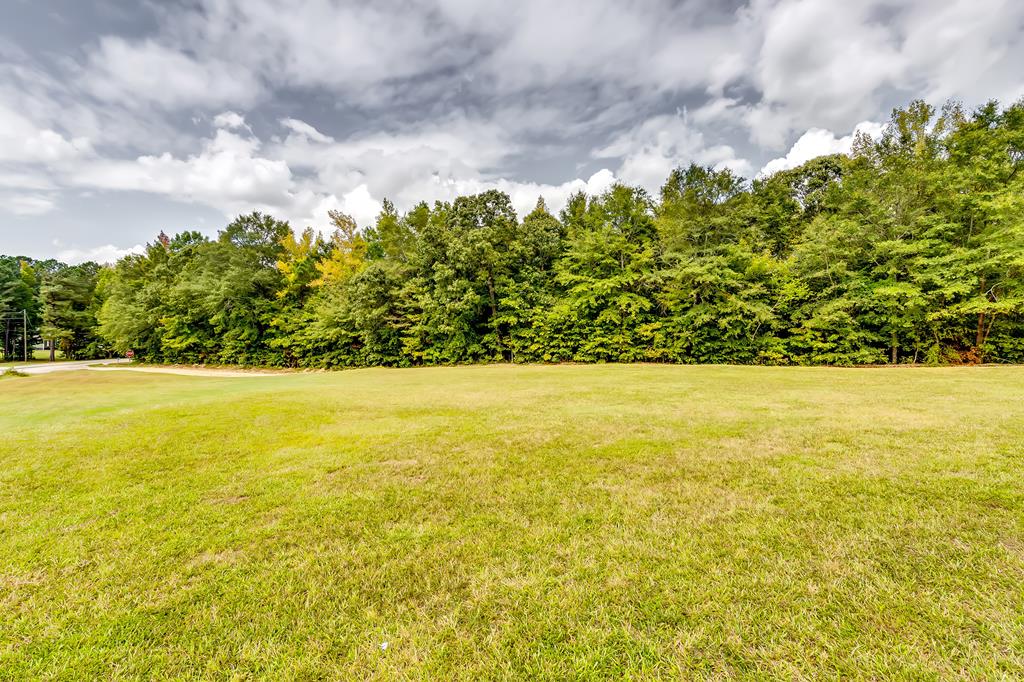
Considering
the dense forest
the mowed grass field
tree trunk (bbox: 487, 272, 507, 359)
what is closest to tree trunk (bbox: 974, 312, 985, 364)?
the dense forest

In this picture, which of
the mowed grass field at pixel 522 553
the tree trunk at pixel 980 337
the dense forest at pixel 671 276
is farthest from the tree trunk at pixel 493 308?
the tree trunk at pixel 980 337

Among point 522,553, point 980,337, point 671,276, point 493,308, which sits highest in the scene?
point 671,276

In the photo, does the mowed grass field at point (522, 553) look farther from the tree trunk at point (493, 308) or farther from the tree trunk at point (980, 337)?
the tree trunk at point (493, 308)

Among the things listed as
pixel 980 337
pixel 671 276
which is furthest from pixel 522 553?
pixel 980 337

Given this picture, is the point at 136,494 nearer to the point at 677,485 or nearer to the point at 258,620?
the point at 258,620

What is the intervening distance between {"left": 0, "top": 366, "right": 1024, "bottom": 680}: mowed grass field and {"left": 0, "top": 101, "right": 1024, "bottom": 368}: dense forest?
637 inches

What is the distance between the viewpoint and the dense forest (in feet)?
58.3

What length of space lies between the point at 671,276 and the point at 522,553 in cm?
2180

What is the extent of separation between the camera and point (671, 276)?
870 inches

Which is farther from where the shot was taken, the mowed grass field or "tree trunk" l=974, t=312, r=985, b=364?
"tree trunk" l=974, t=312, r=985, b=364

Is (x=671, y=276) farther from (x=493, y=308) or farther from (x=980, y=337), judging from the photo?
(x=980, y=337)

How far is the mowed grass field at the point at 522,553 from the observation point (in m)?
2.01

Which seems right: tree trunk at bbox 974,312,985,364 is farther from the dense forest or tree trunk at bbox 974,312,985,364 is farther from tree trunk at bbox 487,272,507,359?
tree trunk at bbox 487,272,507,359

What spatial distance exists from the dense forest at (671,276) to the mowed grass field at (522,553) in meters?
16.2
